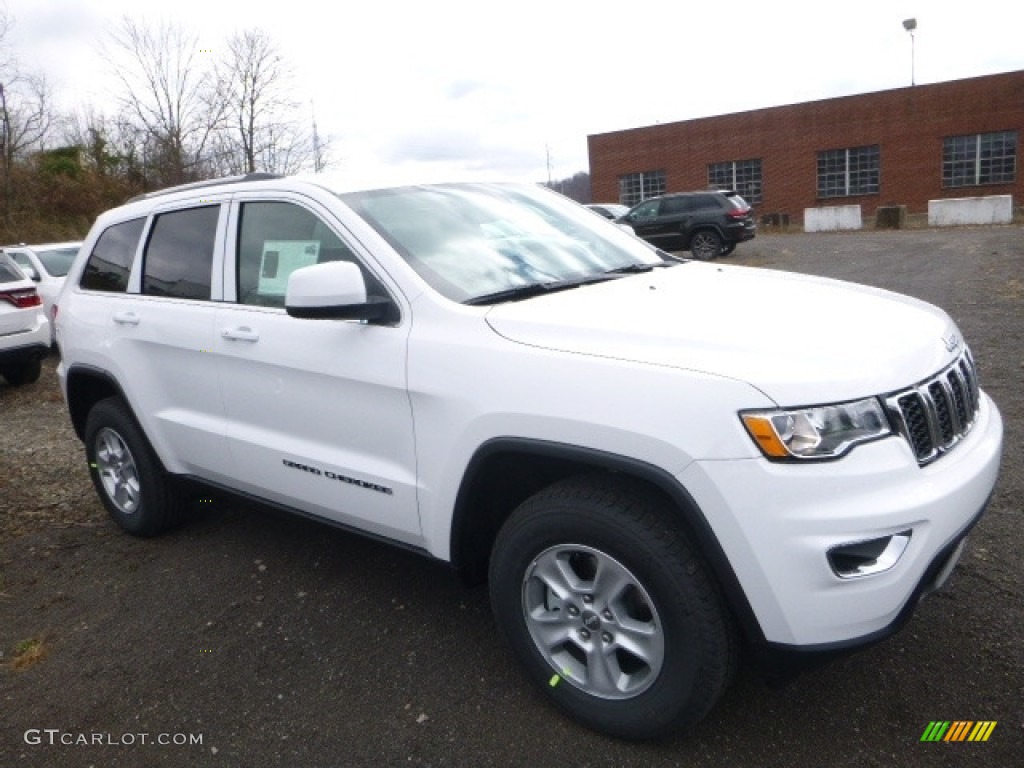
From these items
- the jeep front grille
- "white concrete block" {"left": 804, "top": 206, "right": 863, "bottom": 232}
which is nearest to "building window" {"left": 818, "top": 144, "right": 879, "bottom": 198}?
"white concrete block" {"left": 804, "top": 206, "right": 863, "bottom": 232}

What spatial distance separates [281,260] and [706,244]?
18485mm

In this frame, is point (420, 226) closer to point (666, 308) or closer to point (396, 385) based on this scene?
point (396, 385)

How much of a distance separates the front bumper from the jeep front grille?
0.09m

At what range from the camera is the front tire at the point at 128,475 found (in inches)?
172

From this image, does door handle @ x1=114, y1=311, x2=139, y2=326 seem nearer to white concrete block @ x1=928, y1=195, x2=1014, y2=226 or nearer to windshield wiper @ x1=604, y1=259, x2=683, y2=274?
windshield wiper @ x1=604, y1=259, x2=683, y2=274

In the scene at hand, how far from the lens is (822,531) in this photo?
215 cm

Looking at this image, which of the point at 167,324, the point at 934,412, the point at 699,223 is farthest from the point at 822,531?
the point at 699,223

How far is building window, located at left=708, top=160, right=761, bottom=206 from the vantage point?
3800 centimetres

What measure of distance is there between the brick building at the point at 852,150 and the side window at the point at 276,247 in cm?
3635

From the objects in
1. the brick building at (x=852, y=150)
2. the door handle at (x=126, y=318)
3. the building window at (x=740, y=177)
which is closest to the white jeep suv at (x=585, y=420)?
the door handle at (x=126, y=318)

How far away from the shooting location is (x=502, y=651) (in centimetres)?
327

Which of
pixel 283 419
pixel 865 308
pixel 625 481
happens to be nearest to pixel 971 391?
pixel 865 308

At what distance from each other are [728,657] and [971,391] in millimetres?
1328

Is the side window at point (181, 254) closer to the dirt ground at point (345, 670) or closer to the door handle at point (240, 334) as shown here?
the door handle at point (240, 334)
